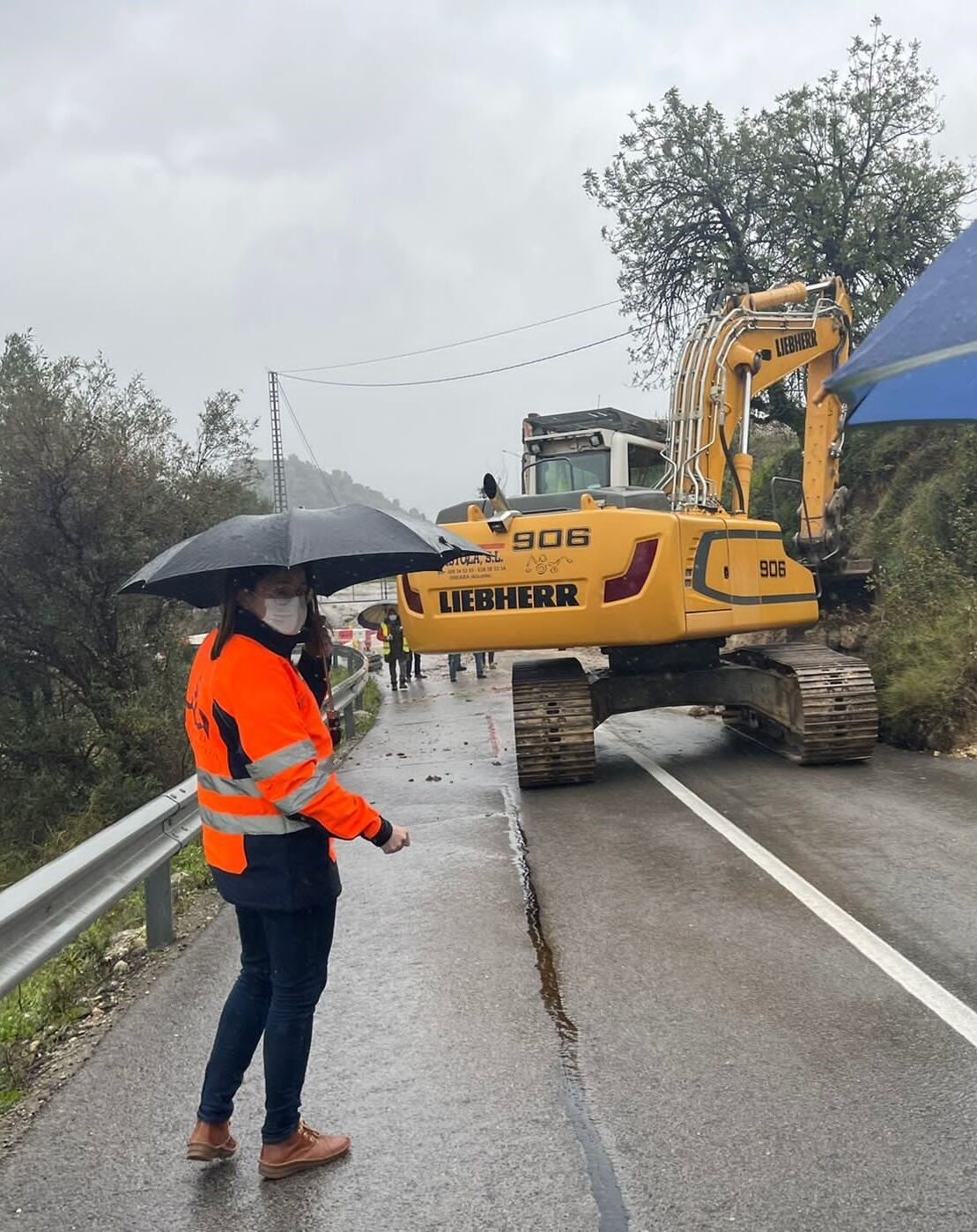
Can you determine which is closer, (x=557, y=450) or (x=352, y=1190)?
(x=352, y=1190)

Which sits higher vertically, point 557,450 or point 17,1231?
point 557,450

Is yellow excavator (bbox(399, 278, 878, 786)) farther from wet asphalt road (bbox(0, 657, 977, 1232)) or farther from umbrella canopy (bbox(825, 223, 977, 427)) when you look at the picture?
umbrella canopy (bbox(825, 223, 977, 427))

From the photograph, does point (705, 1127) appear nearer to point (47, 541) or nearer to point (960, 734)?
point (960, 734)

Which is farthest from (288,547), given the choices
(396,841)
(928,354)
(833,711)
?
(833,711)

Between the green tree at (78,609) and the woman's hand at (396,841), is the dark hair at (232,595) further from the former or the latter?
the green tree at (78,609)

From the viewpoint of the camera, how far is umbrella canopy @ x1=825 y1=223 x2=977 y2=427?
7.06ft

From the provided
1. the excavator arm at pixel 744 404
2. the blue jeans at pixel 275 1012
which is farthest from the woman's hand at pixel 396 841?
the excavator arm at pixel 744 404

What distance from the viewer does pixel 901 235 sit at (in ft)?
70.9

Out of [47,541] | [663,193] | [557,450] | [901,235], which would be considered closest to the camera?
[557,450]

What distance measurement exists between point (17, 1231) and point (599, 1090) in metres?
→ 1.78

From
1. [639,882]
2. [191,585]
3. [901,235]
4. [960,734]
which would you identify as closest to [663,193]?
[901,235]

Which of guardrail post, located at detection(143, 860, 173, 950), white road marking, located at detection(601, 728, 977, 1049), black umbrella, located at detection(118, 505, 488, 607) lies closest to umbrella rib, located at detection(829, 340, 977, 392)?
black umbrella, located at detection(118, 505, 488, 607)

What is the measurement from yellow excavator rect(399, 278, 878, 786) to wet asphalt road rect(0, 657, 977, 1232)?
213cm

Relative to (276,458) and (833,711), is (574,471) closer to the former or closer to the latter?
(833,711)
